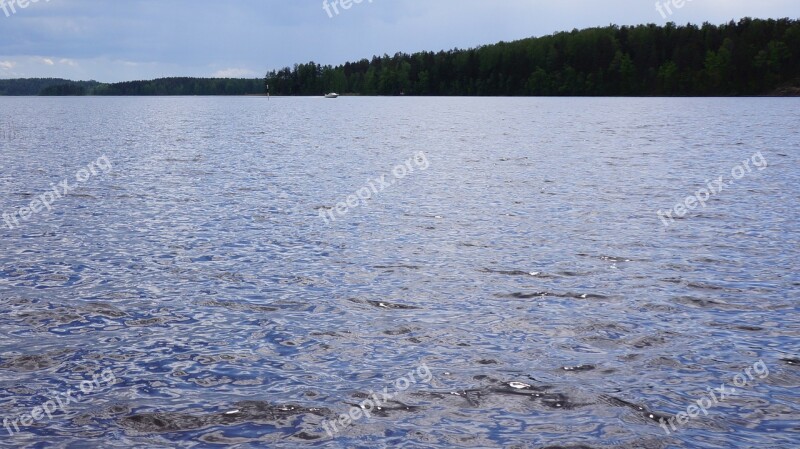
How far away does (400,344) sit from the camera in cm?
1408

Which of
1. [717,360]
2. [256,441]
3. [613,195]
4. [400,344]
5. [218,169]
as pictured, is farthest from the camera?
[218,169]

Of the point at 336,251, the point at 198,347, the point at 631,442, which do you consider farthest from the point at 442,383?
the point at 336,251

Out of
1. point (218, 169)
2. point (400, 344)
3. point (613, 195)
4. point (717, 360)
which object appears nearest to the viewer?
point (717, 360)

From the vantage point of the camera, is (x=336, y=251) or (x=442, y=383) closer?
(x=442, y=383)

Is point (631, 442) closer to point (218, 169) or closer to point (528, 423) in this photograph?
point (528, 423)

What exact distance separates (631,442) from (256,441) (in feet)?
15.0

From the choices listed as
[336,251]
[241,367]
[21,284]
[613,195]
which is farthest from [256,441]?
[613,195]

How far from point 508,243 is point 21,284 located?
12.3 m

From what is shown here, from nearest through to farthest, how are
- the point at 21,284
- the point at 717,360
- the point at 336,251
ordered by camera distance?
the point at 717,360 → the point at 21,284 → the point at 336,251

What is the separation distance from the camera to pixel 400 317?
51.8 ft

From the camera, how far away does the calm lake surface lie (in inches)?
424

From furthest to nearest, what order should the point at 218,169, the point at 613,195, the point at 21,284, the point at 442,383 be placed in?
the point at 218,169 < the point at 613,195 < the point at 21,284 < the point at 442,383

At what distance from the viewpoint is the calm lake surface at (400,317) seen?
1078 centimetres

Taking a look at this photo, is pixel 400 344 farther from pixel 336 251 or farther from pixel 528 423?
pixel 336 251
